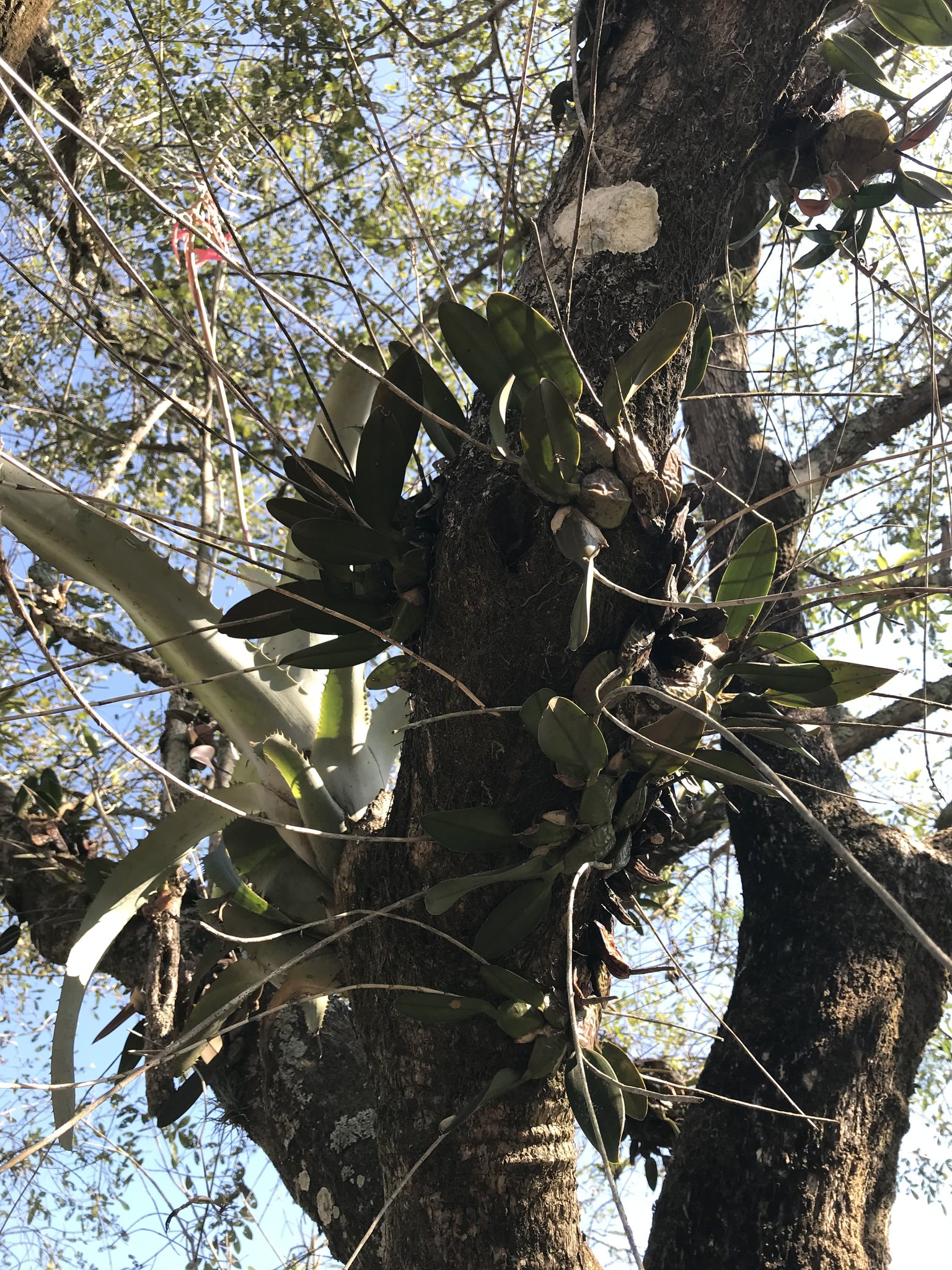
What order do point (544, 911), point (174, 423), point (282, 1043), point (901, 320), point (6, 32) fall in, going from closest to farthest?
1. point (544, 911)
2. point (6, 32)
3. point (282, 1043)
4. point (901, 320)
5. point (174, 423)

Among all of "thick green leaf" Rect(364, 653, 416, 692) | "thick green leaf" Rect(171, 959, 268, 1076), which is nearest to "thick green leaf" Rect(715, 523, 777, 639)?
"thick green leaf" Rect(364, 653, 416, 692)

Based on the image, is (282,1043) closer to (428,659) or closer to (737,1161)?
(737,1161)

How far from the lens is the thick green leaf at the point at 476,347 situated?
3.02 ft

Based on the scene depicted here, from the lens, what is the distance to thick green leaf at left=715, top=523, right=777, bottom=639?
40.9 inches

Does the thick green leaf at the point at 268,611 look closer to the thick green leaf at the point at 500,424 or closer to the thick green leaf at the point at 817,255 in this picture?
the thick green leaf at the point at 500,424

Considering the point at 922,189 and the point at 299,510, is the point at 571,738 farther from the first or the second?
the point at 922,189

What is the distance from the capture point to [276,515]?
1.02m

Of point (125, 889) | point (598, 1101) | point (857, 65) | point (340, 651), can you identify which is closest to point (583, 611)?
point (340, 651)

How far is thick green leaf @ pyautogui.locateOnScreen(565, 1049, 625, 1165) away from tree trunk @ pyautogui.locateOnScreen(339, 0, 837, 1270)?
0.05 meters

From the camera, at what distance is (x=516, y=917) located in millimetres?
909

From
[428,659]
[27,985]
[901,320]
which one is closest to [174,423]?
[27,985]

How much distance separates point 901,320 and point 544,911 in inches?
95.4

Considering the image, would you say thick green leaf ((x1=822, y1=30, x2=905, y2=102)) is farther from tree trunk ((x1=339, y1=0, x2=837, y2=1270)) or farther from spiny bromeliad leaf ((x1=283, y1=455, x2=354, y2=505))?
spiny bromeliad leaf ((x1=283, y1=455, x2=354, y2=505))

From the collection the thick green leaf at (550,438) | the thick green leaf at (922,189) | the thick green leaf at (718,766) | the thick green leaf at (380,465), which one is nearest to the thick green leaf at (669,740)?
the thick green leaf at (718,766)
